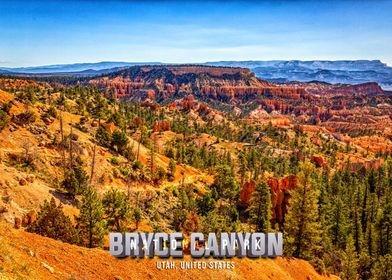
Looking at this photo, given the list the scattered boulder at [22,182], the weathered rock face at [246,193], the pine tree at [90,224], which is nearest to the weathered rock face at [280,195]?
the weathered rock face at [246,193]

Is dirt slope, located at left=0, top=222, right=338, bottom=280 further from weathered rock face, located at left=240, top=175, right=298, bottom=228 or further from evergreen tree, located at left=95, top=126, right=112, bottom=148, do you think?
Answer: evergreen tree, located at left=95, top=126, right=112, bottom=148

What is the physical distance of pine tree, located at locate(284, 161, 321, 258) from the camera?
1658 inches

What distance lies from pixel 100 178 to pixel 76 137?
1228cm

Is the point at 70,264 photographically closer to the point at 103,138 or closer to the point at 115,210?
the point at 115,210

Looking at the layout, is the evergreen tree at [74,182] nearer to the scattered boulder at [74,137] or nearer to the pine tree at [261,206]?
the scattered boulder at [74,137]

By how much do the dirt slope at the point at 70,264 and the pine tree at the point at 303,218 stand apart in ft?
40.4

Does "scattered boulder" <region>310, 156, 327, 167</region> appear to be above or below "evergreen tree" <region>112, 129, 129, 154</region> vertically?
below

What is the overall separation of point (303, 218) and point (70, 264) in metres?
30.1

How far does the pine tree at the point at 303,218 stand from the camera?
42.1 meters

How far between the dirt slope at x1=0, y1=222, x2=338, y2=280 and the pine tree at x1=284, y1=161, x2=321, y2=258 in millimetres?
12309

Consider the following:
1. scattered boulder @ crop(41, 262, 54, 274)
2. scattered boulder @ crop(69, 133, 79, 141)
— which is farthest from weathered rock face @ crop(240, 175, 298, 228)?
scattered boulder @ crop(41, 262, 54, 274)

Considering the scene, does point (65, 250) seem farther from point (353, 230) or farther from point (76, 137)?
point (353, 230)

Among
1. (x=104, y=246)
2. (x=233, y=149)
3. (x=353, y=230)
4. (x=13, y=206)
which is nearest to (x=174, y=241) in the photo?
(x=104, y=246)

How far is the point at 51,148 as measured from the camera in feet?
194
